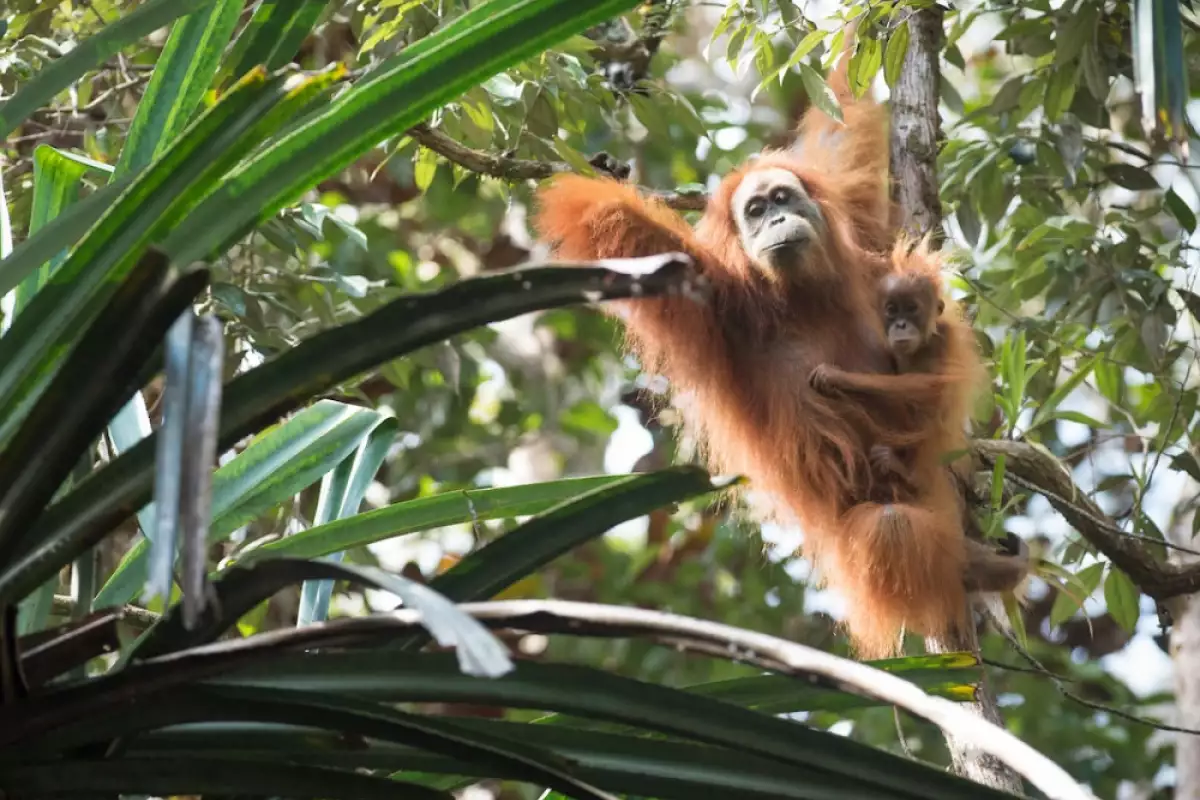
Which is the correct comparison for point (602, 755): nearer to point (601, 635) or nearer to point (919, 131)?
point (601, 635)

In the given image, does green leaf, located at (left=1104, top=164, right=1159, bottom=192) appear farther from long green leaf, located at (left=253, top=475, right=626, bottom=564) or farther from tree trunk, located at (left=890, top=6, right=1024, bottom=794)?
long green leaf, located at (left=253, top=475, right=626, bottom=564)

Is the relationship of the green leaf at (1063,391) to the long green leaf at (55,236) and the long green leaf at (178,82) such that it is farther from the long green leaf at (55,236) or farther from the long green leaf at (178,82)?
the long green leaf at (55,236)

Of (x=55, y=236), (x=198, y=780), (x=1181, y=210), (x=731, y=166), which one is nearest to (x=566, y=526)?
(x=198, y=780)

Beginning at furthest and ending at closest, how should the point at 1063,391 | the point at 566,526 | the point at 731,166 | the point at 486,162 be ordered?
the point at 731,166, the point at 486,162, the point at 1063,391, the point at 566,526

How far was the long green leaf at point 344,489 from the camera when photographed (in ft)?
6.41

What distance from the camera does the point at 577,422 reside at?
6.94 metres

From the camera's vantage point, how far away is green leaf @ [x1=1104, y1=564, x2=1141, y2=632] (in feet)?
11.4

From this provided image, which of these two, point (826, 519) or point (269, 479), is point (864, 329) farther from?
point (269, 479)

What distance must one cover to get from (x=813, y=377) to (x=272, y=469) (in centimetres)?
209

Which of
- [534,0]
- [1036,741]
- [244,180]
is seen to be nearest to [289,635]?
[244,180]

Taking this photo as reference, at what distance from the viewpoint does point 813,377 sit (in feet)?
12.2

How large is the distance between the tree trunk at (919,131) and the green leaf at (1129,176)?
1.87ft

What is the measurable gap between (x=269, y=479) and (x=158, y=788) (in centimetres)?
72

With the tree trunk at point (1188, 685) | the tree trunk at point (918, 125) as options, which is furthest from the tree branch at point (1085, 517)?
the tree trunk at point (1188, 685)
